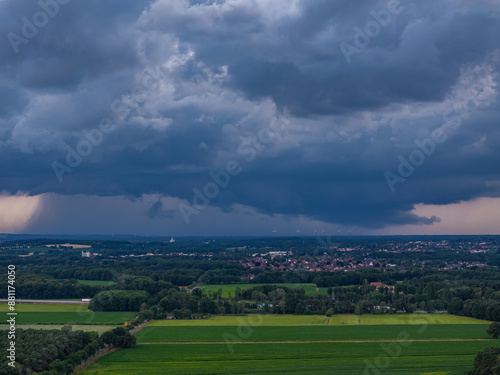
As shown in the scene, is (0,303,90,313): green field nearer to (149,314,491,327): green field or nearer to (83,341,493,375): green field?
(149,314,491,327): green field

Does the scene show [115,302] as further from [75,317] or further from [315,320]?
[315,320]

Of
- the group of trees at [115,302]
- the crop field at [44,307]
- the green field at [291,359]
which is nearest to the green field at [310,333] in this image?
the green field at [291,359]

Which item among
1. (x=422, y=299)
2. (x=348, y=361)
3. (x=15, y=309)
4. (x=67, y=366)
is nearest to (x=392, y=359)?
(x=348, y=361)

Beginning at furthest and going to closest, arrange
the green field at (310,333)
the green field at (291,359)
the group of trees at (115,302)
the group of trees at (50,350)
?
the group of trees at (115,302), the green field at (310,333), the green field at (291,359), the group of trees at (50,350)

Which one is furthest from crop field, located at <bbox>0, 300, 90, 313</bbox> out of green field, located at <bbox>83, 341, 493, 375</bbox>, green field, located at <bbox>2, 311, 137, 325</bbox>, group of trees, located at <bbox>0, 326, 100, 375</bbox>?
green field, located at <bbox>83, 341, 493, 375</bbox>

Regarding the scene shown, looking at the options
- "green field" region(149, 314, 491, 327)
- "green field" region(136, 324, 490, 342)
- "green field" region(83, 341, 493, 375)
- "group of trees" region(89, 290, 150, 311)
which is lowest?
"green field" region(149, 314, 491, 327)

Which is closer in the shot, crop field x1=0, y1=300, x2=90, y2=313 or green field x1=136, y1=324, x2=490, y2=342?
green field x1=136, y1=324, x2=490, y2=342

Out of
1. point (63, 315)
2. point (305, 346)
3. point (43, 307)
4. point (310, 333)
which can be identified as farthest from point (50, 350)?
point (43, 307)

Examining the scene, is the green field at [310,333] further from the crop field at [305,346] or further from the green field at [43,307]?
the green field at [43,307]
